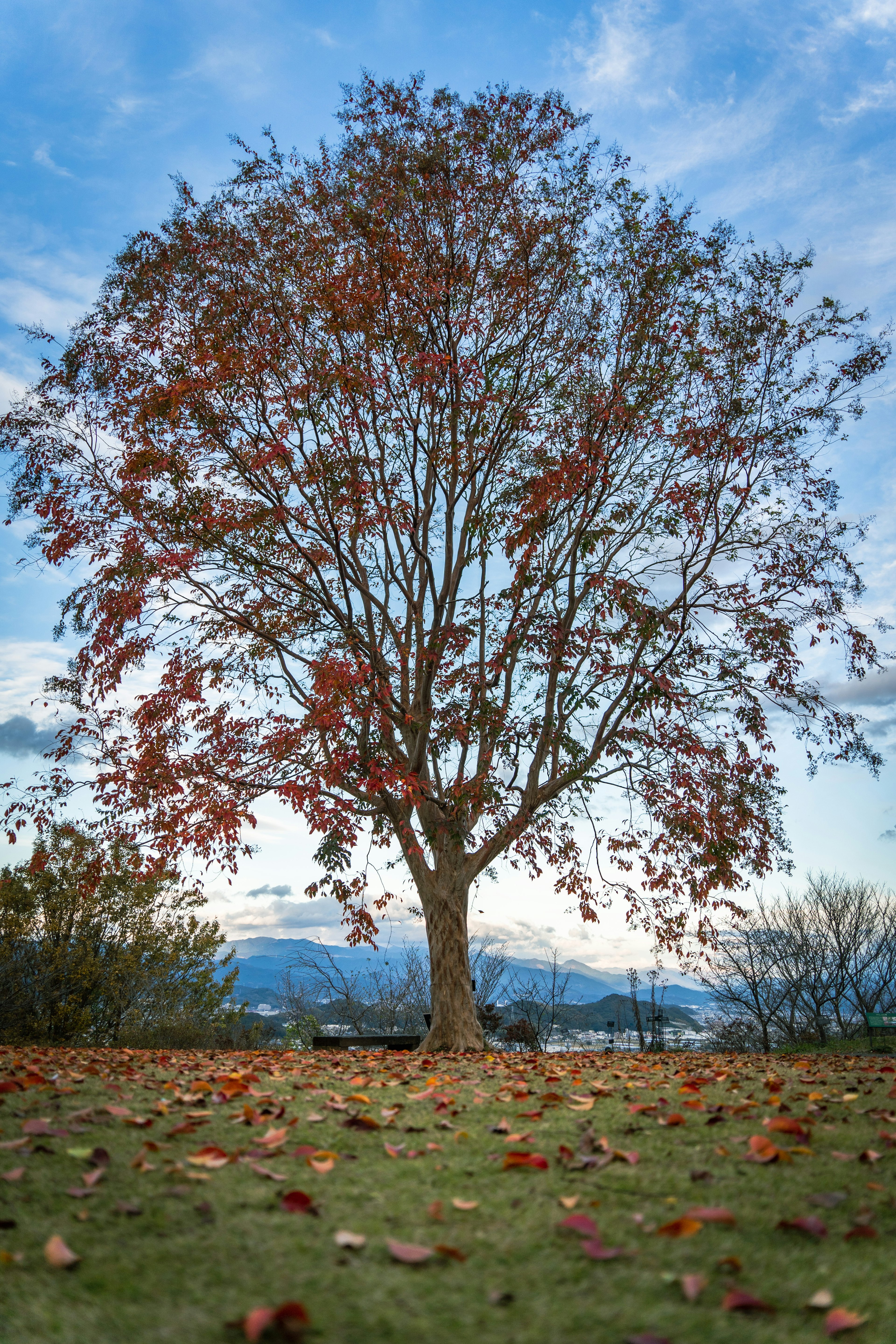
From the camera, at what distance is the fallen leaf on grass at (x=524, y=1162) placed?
114 inches

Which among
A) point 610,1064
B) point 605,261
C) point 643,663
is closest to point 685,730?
point 643,663

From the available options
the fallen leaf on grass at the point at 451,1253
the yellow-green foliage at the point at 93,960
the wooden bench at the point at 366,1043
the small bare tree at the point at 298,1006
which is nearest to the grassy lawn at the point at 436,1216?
the fallen leaf on grass at the point at 451,1253

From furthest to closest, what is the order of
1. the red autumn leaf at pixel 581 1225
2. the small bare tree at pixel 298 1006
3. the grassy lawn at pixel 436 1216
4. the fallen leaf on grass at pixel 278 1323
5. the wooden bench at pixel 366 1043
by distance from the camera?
1. the small bare tree at pixel 298 1006
2. the wooden bench at pixel 366 1043
3. the red autumn leaf at pixel 581 1225
4. the grassy lawn at pixel 436 1216
5. the fallen leaf on grass at pixel 278 1323

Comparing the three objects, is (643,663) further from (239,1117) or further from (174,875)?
(239,1117)

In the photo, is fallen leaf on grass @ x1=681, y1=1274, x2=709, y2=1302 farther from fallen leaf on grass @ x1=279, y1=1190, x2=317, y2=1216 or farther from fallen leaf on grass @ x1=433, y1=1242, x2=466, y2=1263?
fallen leaf on grass @ x1=279, y1=1190, x2=317, y2=1216

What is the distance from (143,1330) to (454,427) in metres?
9.62

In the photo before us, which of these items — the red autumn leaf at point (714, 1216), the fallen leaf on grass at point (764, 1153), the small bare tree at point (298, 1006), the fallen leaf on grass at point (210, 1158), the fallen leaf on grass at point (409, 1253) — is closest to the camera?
the fallen leaf on grass at point (409, 1253)

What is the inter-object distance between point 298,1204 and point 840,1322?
59.9 inches

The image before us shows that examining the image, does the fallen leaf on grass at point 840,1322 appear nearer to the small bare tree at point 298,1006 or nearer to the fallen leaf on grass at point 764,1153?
the fallen leaf on grass at point 764,1153

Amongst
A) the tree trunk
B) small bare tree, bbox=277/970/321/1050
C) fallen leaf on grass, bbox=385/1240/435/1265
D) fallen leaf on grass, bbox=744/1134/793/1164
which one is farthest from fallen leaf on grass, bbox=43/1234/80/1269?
small bare tree, bbox=277/970/321/1050

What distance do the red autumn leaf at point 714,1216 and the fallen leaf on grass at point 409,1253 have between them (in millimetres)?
830

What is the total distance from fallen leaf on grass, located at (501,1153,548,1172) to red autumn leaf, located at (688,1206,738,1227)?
66cm

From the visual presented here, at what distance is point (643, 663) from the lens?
10.1 m

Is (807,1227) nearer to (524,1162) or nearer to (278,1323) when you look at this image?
(524,1162)
